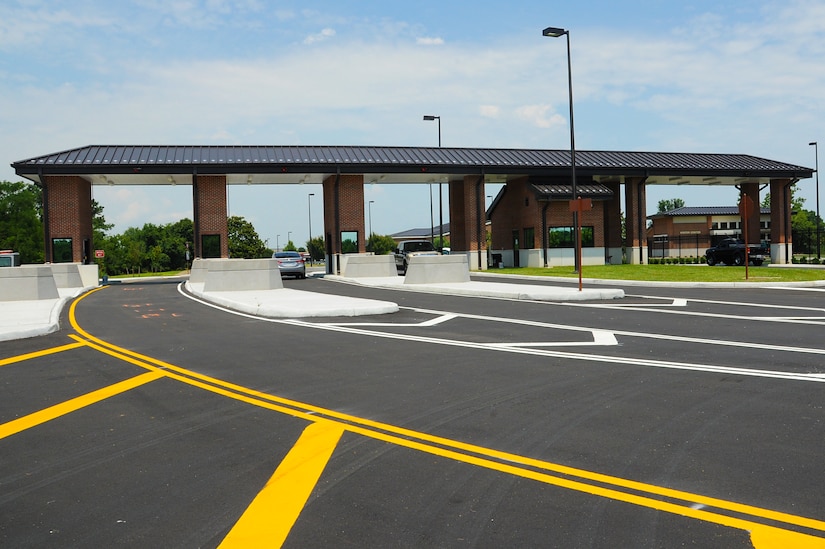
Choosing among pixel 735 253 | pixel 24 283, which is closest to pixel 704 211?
pixel 735 253

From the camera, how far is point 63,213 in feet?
125

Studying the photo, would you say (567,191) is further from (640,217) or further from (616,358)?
(616,358)

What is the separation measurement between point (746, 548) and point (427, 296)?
17.8 metres

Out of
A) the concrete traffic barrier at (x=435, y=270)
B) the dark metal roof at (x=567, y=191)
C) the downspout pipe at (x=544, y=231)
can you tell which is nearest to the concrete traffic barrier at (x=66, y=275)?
the concrete traffic barrier at (x=435, y=270)

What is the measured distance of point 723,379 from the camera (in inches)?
314

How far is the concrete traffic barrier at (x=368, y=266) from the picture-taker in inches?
1347

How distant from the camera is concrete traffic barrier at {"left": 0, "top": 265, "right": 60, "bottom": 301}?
70.6ft

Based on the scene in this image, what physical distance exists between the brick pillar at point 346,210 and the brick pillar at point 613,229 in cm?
1751

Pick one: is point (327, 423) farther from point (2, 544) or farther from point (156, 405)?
point (2, 544)

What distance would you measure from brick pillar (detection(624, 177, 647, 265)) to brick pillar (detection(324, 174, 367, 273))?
18.2 metres

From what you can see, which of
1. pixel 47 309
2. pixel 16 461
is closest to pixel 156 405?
pixel 16 461

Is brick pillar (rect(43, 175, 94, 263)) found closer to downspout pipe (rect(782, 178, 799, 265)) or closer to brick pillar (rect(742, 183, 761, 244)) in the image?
brick pillar (rect(742, 183, 761, 244))

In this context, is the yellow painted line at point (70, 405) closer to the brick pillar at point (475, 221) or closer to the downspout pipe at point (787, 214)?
the brick pillar at point (475, 221)

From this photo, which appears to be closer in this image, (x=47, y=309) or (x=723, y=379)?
(x=723, y=379)
